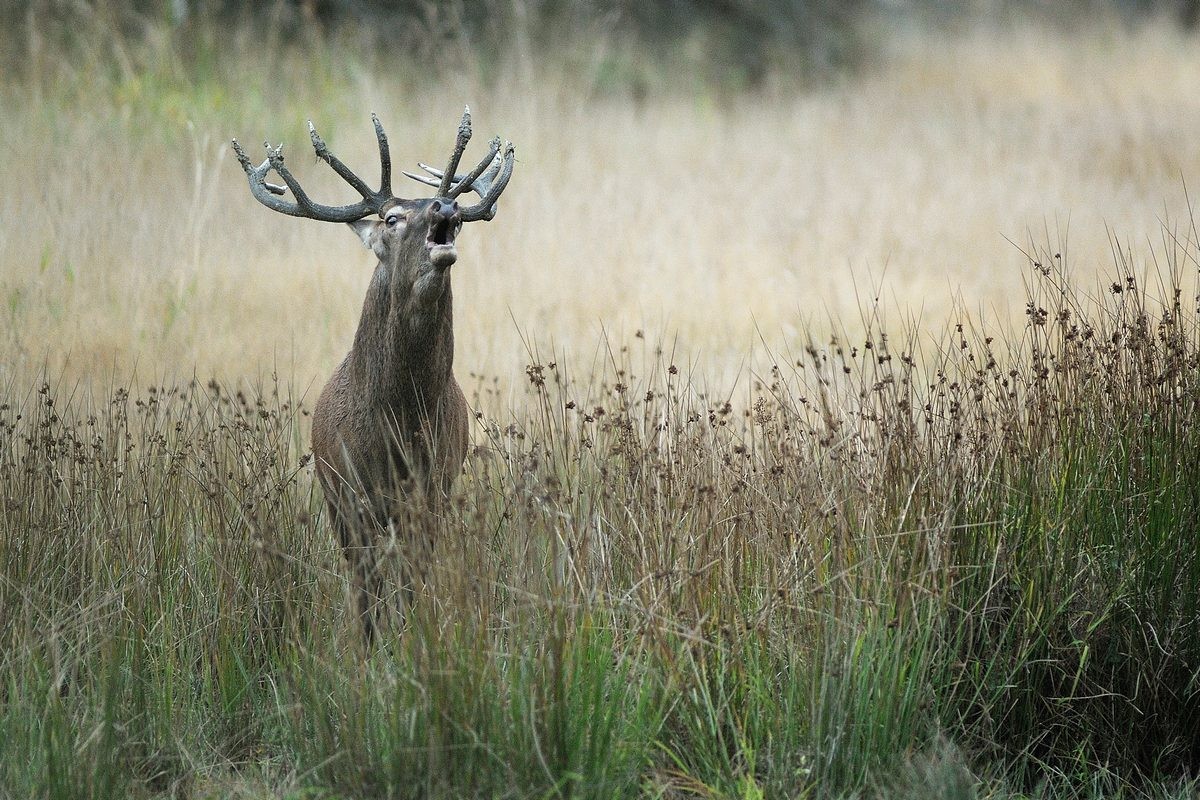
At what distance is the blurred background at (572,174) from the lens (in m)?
7.54

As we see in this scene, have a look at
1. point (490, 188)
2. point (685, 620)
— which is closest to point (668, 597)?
point (685, 620)

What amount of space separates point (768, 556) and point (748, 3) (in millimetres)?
13105

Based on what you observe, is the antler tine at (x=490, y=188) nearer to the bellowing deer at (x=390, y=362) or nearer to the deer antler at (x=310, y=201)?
the bellowing deer at (x=390, y=362)

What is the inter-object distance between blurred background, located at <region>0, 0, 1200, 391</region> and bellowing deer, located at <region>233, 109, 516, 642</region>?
430mm

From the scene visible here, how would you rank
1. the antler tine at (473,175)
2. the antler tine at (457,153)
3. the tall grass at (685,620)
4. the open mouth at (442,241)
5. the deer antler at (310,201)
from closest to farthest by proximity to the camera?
the tall grass at (685,620)
the open mouth at (442,241)
the antler tine at (457,153)
the deer antler at (310,201)
the antler tine at (473,175)

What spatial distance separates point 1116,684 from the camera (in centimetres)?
406

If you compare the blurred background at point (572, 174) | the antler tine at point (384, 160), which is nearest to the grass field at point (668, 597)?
the blurred background at point (572, 174)

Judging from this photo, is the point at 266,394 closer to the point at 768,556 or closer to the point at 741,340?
the point at 741,340

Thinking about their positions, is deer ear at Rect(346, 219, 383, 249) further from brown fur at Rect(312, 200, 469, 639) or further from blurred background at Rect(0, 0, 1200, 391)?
blurred background at Rect(0, 0, 1200, 391)

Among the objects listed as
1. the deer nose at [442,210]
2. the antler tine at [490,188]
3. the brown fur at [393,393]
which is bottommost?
the brown fur at [393,393]

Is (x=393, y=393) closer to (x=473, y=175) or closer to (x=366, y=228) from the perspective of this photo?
(x=366, y=228)

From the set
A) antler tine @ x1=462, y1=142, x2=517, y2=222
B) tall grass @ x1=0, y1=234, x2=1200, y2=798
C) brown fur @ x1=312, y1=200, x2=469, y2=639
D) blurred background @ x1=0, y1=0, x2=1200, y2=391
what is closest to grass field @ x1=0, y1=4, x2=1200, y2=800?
tall grass @ x1=0, y1=234, x2=1200, y2=798

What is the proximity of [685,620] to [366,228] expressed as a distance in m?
1.92

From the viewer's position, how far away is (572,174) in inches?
402
